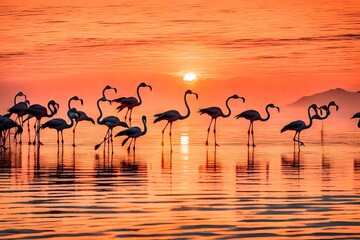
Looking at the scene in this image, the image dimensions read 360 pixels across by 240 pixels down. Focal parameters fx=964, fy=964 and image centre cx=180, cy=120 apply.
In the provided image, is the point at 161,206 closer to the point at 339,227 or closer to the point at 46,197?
the point at 46,197

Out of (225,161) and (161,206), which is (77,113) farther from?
(161,206)

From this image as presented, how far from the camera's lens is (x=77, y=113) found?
3275 cm

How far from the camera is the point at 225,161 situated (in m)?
24.9

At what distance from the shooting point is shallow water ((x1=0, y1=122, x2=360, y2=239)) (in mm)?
12820

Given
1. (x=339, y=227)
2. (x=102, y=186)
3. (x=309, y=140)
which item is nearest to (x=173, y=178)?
(x=102, y=186)

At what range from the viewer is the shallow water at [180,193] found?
42.1ft

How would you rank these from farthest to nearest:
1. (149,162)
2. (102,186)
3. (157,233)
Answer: (149,162) < (102,186) < (157,233)

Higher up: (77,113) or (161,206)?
(77,113)

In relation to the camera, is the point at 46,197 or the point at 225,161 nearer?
the point at 46,197

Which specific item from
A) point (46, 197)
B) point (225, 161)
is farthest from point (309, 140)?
point (46, 197)

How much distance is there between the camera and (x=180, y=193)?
17.2m

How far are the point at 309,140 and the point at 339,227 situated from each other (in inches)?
891

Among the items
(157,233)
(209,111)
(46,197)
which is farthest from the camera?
→ (209,111)

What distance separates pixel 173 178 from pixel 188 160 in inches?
201
